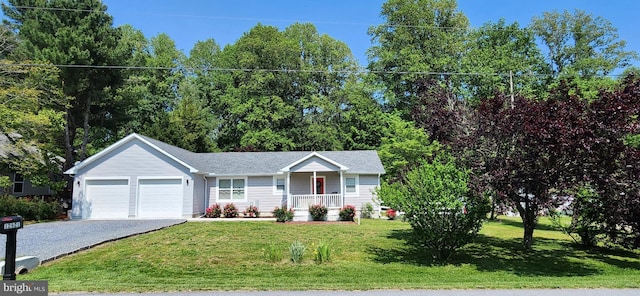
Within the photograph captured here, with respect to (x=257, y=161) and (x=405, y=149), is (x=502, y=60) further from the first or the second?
(x=257, y=161)

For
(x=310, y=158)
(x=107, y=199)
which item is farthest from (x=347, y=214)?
(x=107, y=199)

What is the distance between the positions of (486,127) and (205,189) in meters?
18.1

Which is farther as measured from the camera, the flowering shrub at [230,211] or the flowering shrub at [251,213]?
the flowering shrub at [251,213]

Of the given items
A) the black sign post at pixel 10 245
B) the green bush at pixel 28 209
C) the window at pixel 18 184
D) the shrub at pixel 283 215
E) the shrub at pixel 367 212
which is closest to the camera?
the black sign post at pixel 10 245

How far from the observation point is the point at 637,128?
29.3 ft

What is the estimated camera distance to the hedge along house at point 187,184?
21.2 meters

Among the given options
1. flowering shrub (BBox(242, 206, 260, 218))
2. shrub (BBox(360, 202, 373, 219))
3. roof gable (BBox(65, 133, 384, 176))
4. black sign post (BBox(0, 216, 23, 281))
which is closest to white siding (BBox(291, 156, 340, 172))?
roof gable (BBox(65, 133, 384, 176))

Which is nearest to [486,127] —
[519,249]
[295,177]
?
[519,249]

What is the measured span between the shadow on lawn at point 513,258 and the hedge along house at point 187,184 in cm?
921

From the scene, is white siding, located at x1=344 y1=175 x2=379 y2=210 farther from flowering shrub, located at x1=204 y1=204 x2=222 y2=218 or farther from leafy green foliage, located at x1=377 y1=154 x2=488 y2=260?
leafy green foliage, located at x1=377 y1=154 x2=488 y2=260

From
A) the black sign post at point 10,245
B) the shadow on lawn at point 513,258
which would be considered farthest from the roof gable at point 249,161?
the black sign post at point 10,245

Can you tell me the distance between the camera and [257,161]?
25.7 metres

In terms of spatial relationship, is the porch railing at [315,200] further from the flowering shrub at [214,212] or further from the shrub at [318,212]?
the flowering shrub at [214,212]

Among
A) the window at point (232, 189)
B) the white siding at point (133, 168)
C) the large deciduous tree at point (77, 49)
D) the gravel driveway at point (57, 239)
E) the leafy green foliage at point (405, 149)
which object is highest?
the large deciduous tree at point (77, 49)
